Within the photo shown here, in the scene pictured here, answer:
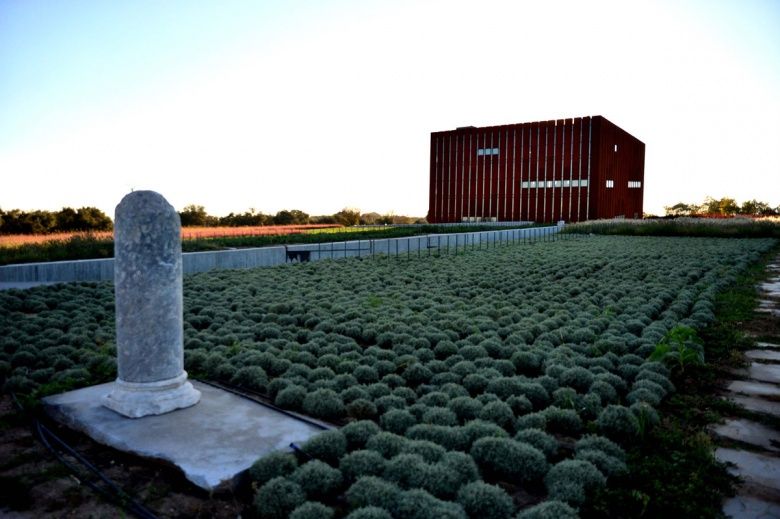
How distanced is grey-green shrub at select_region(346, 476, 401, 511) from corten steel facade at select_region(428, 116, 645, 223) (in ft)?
157

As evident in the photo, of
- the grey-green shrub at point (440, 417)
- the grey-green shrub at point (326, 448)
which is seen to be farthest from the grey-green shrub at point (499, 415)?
the grey-green shrub at point (326, 448)

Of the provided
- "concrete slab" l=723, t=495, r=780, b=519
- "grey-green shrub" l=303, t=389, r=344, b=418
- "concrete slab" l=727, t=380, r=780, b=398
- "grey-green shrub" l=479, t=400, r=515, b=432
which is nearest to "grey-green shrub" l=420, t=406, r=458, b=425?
"grey-green shrub" l=479, t=400, r=515, b=432

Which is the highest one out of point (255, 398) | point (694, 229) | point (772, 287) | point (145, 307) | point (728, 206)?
point (728, 206)

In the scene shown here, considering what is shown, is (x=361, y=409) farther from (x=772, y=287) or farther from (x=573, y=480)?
(x=772, y=287)

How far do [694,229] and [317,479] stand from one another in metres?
34.7

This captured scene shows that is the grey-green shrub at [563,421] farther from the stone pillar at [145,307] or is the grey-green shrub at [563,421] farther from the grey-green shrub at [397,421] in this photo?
the stone pillar at [145,307]

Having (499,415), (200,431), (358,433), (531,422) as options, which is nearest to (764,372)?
(531,422)

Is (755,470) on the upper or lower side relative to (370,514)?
lower

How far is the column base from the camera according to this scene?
4.80m

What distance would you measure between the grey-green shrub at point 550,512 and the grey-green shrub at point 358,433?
4.54 feet

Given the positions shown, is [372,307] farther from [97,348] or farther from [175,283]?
[175,283]

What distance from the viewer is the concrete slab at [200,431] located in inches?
153

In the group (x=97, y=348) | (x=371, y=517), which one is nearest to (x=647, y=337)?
(x=371, y=517)

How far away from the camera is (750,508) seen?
353cm
